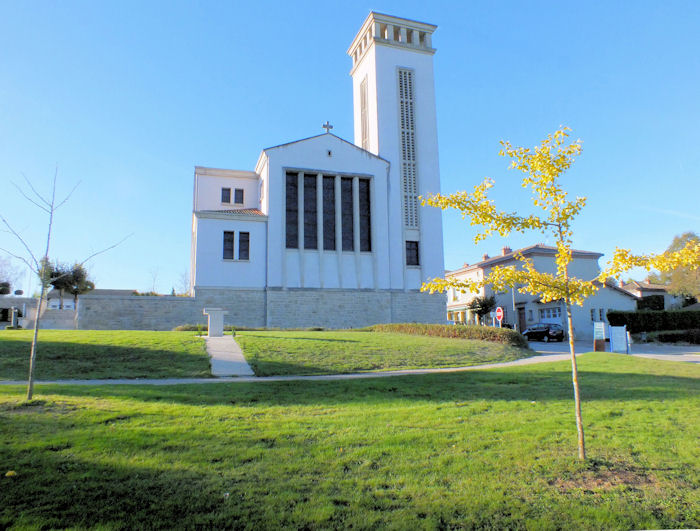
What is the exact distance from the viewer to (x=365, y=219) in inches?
1539

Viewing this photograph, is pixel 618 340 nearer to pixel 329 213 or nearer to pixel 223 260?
pixel 329 213

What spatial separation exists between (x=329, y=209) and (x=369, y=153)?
243 inches

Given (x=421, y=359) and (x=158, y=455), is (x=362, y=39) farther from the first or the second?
(x=158, y=455)

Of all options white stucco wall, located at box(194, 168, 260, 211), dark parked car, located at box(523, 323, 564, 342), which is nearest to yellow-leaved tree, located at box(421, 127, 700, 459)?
dark parked car, located at box(523, 323, 564, 342)

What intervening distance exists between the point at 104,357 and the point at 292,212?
2386 cm

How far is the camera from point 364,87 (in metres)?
44.1

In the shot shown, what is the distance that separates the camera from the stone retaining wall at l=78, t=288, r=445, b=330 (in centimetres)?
3112

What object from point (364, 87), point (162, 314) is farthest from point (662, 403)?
point (364, 87)

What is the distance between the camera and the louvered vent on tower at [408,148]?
40.4m

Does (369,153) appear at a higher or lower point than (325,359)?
higher

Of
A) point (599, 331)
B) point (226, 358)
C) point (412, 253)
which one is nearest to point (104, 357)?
point (226, 358)

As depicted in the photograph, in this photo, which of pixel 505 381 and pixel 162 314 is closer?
pixel 505 381

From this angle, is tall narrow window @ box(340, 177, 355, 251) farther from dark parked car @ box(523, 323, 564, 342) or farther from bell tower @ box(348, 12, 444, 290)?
dark parked car @ box(523, 323, 564, 342)

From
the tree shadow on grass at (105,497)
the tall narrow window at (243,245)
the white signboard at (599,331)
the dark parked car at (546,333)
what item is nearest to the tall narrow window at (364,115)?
the tall narrow window at (243,245)
